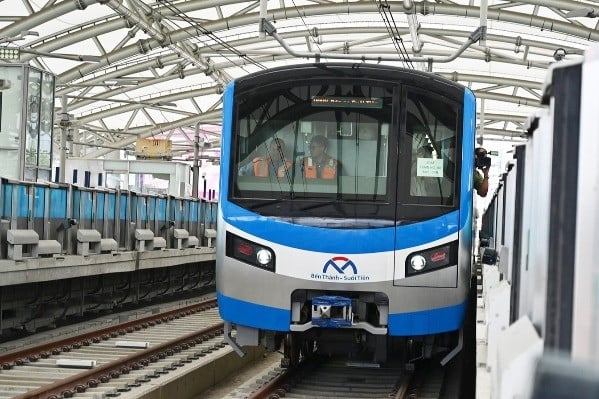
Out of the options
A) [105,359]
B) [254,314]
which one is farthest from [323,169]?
[105,359]

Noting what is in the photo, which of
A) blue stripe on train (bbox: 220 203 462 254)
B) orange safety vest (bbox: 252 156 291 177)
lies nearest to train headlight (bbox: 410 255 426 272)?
blue stripe on train (bbox: 220 203 462 254)

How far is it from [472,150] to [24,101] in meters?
12.0

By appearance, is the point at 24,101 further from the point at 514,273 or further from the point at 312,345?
the point at 514,273

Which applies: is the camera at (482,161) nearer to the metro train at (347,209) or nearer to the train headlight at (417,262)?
the metro train at (347,209)

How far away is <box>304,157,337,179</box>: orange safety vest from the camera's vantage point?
10586 millimetres

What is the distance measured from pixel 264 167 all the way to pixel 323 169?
1.84ft

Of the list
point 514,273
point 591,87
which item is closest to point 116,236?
point 514,273

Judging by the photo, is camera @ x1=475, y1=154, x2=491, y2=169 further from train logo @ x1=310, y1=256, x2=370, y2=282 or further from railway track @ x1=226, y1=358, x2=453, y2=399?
railway track @ x1=226, y1=358, x2=453, y2=399

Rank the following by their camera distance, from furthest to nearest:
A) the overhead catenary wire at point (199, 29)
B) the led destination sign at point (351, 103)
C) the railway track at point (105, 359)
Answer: the overhead catenary wire at point (199, 29) → the railway track at point (105, 359) → the led destination sign at point (351, 103)

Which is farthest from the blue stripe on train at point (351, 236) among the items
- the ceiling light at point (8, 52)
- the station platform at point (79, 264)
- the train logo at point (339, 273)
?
the ceiling light at point (8, 52)

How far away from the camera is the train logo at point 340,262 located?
1017 centimetres

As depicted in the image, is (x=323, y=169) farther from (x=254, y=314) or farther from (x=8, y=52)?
(x=8, y=52)

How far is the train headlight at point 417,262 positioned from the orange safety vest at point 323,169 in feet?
3.61

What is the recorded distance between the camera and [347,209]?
410 inches
